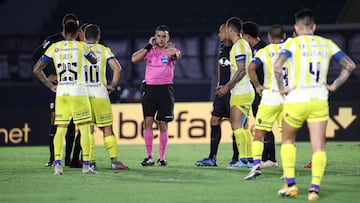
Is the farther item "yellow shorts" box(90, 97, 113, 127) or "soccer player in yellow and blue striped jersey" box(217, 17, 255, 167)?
"yellow shorts" box(90, 97, 113, 127)

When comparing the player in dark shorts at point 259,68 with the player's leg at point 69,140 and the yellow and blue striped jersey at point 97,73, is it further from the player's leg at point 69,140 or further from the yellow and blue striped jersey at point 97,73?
the player's leg at point 69,140

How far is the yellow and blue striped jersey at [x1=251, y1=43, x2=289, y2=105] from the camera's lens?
1127 cm

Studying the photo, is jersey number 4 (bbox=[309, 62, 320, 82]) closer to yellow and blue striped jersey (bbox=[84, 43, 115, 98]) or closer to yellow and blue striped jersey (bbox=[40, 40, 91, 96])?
yellow and blue striped jersey (bbox=[40, 40, 91, 96])

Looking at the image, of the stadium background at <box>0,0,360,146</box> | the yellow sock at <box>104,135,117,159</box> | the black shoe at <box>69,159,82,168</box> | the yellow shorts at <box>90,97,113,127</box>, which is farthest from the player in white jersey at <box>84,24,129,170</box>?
the stadium background at <box>0,0,360,146</box>

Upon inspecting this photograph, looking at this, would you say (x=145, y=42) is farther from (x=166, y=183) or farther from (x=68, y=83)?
(x=166, y=183)

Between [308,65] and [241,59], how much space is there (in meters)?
3.07

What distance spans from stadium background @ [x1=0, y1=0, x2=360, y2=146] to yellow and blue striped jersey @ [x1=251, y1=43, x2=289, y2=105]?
8250 mm

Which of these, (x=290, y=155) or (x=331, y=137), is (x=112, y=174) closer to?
(x=290, y=155)

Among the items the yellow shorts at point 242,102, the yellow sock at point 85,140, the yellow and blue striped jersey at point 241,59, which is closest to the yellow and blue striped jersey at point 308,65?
the yellow and blue striped jersey at point 241,59

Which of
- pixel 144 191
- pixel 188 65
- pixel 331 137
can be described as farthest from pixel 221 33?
pixel 188 65

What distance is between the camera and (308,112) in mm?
9391

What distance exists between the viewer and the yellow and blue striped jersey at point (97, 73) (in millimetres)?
12508

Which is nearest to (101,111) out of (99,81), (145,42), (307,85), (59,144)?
(99,81)

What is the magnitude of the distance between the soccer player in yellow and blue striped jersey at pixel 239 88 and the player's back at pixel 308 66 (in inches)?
119
